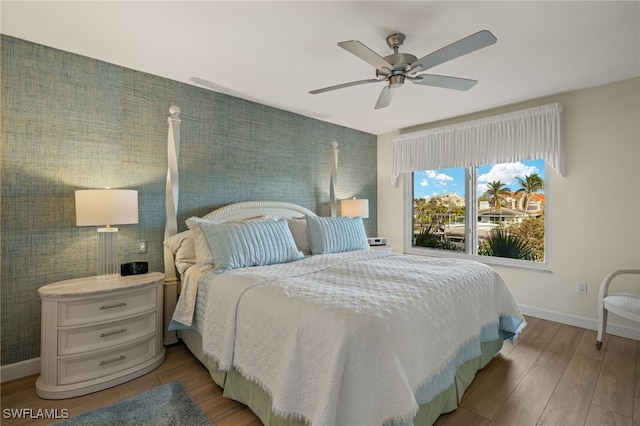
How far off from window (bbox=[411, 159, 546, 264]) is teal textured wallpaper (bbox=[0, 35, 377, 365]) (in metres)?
2.48

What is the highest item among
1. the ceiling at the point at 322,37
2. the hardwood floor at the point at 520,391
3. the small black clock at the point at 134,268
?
the ceiling at the point at 322,37

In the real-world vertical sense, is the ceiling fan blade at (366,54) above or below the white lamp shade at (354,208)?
above

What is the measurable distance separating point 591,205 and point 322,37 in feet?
10.4

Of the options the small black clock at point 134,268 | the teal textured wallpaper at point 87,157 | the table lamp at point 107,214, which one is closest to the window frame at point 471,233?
the teal textured wallpaper at point 87,157

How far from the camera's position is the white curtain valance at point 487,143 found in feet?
10.7

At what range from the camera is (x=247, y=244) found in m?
2.40

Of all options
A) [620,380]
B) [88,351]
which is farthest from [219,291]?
[620,380]

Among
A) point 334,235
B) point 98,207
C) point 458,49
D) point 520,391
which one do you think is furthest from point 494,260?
point 98,207

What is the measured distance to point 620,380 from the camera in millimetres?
2141

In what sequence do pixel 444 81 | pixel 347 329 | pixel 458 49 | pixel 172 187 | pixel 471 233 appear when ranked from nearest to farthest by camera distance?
pixel 347 329
pixel 458 49
pixel 444 81
pixel 172 187
pixel 471 233

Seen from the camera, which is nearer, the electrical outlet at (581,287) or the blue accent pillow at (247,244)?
the blue accent pillow at (247,244)

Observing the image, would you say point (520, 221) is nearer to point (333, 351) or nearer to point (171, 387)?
point (333, 351)

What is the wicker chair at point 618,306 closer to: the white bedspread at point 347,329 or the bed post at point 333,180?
the white bedspread at point 347,329
